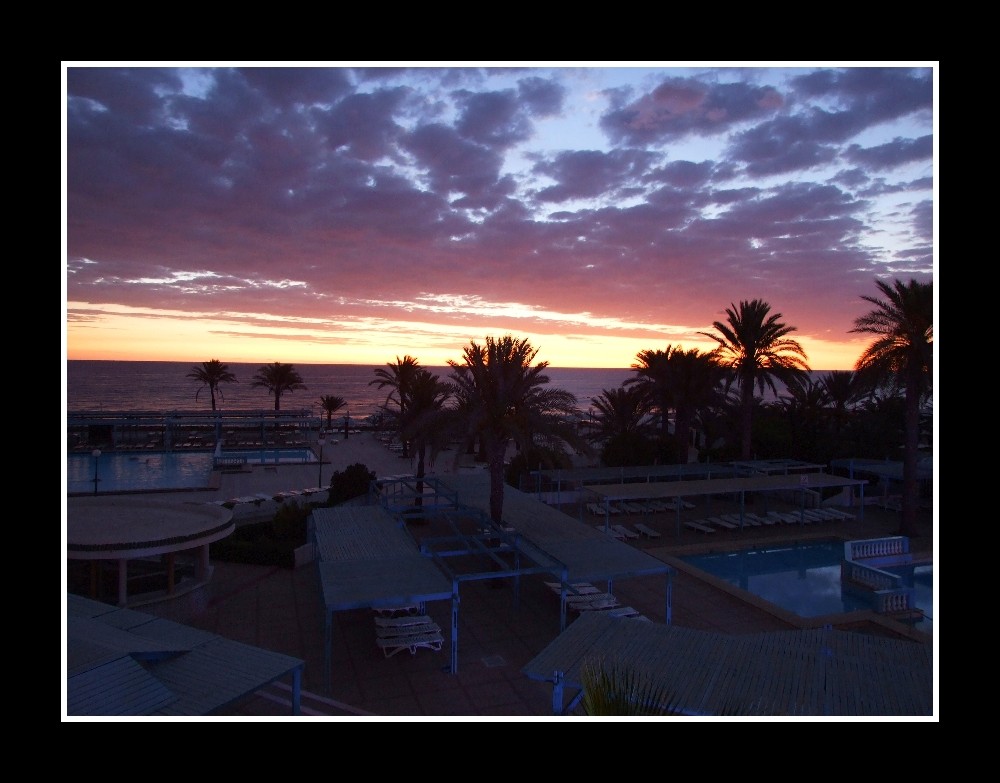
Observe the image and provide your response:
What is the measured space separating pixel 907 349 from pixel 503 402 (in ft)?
46.7

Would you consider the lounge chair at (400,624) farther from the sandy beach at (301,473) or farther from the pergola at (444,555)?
the sandy beach at (301,473)

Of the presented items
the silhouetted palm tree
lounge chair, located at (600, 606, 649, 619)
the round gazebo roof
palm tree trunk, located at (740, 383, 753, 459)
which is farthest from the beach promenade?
the silhouetted palm tree

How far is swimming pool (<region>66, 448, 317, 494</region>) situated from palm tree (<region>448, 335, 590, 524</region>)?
672 inches

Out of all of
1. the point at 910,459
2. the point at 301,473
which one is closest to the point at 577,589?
the point at 910,459

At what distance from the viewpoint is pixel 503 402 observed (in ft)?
55.6

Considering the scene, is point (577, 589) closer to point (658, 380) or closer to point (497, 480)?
point (497, 480)

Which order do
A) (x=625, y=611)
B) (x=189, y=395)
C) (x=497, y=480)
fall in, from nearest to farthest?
(x=625, y=611) < (x=497, y=480) < (x=189, y=395)

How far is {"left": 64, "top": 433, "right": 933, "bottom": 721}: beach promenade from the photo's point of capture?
10.4 m

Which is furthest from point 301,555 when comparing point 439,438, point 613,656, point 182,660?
point 613,656

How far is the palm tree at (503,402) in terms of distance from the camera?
54.8 feet

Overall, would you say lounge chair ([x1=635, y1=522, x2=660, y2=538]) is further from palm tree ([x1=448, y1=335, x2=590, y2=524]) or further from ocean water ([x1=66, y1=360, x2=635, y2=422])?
ocean water ([x1=66, y1=360, x2=635, y2=422])

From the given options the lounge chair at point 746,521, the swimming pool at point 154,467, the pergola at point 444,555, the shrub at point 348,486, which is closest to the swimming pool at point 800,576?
the lounge chair at point 746,521

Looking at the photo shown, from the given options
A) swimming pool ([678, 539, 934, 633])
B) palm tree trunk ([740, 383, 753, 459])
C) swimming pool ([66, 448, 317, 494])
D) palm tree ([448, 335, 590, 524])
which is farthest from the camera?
swimming pool ([66, 448, 317, 494])
